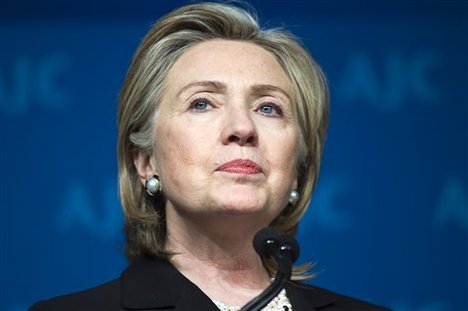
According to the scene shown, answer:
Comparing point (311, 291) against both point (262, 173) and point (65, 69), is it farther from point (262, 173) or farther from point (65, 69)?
point (65, 69)

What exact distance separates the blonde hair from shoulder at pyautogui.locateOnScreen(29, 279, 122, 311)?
18cm

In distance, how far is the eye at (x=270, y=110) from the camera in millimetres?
2701

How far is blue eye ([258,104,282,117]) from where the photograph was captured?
270 cm

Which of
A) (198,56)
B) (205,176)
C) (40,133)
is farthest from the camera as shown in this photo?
(40,133)

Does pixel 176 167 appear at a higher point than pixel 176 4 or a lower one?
lower

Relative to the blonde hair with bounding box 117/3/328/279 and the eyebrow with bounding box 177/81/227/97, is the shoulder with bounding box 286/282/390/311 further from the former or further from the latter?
the eyebrow with bounding box 177/81/227/97

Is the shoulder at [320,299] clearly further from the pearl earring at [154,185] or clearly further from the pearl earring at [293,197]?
the pearl earring at [154,185]

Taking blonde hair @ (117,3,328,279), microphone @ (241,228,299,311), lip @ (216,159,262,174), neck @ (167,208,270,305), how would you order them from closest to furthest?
microphone @ (241,228,299,311) < lip @ (216,159,262,174) < neck @ (167,208,270,305) < blonde hair @ (117,3,328,279)

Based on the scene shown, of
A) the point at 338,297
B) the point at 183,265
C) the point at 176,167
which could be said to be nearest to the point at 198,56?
the point at 176,167

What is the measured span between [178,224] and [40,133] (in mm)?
941

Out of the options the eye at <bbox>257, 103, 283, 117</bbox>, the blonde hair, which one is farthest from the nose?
the blonde hair

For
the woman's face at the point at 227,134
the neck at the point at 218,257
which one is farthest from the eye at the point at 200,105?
the neck at the point at 218,257

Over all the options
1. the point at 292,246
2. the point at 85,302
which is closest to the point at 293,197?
the point at 85,302

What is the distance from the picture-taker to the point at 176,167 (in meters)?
2.61
